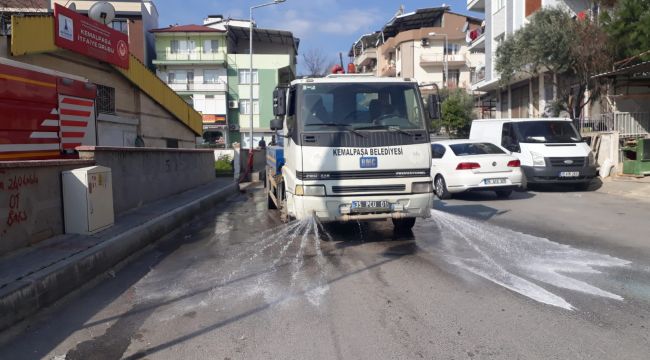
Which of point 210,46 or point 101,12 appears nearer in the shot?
point 101,12

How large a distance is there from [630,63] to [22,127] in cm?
1825

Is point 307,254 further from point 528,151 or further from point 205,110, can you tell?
point 205,110

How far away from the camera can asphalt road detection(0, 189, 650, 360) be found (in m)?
4.09

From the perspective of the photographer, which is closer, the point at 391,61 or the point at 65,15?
the point at 65,15

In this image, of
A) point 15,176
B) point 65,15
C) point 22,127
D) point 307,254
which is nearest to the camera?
point 15,176

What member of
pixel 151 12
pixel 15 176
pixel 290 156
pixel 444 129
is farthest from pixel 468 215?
pixel 151 12

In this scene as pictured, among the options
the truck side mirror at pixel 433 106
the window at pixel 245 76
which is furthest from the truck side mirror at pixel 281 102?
the window at pixel 245 76

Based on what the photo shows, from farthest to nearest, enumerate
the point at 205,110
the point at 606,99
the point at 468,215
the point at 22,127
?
the point at 205,110, the point at 606,99, the point at 468,215, the point at 22,127

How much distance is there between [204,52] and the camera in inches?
2159

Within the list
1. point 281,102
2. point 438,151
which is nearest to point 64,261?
point 281,102

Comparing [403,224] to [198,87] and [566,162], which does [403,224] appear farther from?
[198,87]

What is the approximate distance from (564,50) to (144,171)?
1701 cm

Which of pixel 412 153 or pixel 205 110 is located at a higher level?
pixel 205 110

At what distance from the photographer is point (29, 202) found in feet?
21.7
